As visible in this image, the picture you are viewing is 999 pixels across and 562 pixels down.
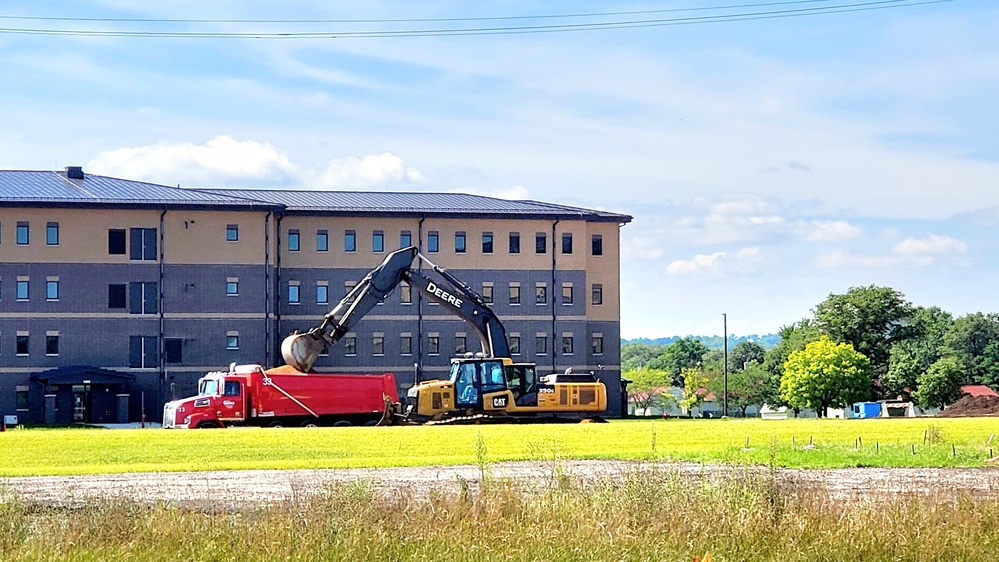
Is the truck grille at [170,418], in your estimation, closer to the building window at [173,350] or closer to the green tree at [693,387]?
the building window at [173,350]

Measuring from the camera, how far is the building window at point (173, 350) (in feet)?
275

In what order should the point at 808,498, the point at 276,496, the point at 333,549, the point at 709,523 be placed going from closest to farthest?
the point at 333,549, the point at 709,523, the point at 808,498, the point at 276,496

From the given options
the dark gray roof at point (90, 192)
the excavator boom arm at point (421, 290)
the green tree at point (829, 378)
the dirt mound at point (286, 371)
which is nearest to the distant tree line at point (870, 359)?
the green tree at point (829, 378)

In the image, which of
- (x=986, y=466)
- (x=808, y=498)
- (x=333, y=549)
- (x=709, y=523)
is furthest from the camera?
(x=986, y=466)

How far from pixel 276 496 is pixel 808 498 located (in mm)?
→ 8552

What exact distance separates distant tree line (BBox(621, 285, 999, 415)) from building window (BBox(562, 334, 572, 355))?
34.4 meters

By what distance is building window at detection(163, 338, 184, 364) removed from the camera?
8377 cm

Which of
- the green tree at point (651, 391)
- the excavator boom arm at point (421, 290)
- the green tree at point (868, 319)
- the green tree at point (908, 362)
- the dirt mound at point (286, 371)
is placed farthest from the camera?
the green tree at point (651, 391)

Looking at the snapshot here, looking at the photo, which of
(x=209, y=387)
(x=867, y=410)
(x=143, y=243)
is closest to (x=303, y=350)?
(x=209, y=387)

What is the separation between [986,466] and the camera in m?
30.9

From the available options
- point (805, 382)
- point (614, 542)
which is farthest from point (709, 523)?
point (805, 382)

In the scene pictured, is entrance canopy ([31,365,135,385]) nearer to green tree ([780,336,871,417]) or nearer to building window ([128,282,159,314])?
building window ([128,282,159,314])

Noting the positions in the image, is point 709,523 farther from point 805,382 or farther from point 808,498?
point 805,382

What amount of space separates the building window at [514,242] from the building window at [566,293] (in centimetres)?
388
